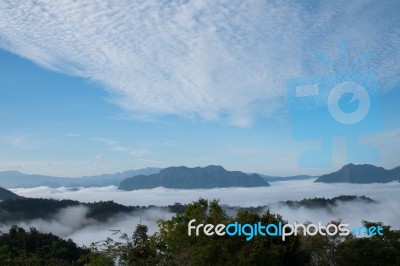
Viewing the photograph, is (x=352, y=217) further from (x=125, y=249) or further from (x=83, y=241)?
(x=125, y=249)

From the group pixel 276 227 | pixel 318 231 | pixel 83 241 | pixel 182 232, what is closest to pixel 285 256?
pixel 276 227

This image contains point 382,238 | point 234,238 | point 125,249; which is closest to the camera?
point 234,238

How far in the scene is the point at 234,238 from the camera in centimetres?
2455

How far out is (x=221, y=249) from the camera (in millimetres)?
23625

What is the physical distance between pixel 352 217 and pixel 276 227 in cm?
16693

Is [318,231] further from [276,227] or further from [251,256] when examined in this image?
[251,256]

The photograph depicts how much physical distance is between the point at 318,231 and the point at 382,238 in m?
6.50

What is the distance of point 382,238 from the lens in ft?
117

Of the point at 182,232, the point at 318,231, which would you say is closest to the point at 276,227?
the point at 318,231

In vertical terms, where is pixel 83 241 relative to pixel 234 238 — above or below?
below

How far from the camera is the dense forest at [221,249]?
23.4m

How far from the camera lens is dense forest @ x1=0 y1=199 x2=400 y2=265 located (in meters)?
23.4

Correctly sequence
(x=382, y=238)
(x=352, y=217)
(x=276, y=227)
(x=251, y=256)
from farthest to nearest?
(x=352, y=217), (x=382, y=238), (x=276, y=227), (x=251, y=256)

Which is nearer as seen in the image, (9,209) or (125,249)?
(125,249)
